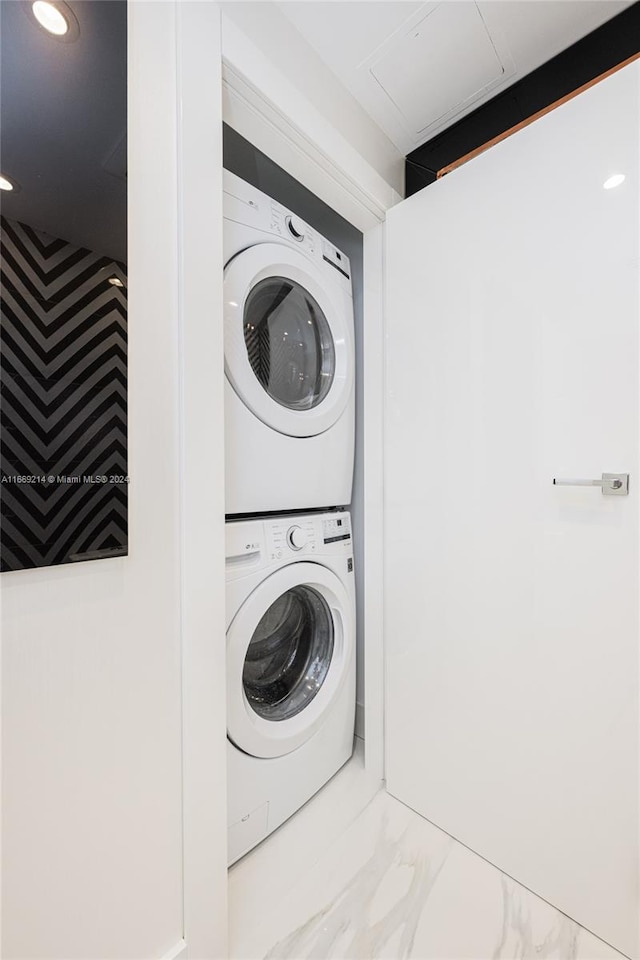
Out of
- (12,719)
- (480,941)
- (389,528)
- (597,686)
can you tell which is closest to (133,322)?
(12,719)

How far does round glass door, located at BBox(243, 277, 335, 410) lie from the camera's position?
4.10ft

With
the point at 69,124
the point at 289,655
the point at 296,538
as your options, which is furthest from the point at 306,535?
the point at 69,124

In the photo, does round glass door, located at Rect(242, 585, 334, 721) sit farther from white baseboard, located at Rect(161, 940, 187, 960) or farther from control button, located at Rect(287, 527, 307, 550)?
white baseboard, located at Rect(161, 940, 187, 960)

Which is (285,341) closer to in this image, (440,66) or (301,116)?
(301,116)

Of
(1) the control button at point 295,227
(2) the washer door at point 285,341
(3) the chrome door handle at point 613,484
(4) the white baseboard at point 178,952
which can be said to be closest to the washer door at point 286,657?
(4) the white baseboard at point 178,952

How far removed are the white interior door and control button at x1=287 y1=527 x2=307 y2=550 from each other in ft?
1.05

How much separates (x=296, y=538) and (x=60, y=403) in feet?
2.55

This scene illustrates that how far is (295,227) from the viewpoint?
1.31 metres

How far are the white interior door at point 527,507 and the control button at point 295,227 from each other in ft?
1.02

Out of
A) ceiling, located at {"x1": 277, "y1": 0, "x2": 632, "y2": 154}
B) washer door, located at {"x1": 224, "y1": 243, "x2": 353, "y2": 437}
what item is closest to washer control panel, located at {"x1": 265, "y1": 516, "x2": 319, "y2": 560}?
washer door, located at {"x1": 224, "y1": 243, "x2": 353, "y2": 437}

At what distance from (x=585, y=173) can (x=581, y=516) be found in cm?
78

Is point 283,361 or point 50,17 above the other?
point 50,17

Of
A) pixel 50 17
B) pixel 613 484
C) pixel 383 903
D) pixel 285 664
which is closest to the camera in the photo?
pixel 50 17

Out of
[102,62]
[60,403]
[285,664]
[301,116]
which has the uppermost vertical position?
[301,116]
